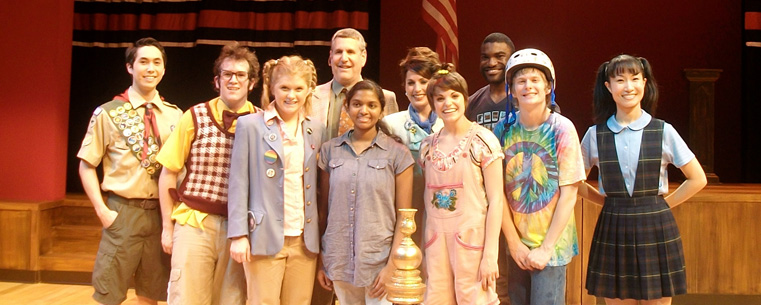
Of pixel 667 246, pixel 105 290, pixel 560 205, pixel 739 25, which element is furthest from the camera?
pixel 739 25

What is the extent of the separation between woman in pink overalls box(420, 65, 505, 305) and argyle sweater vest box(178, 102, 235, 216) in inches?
36.9

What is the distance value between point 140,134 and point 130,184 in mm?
240

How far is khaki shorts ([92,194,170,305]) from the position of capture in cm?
347

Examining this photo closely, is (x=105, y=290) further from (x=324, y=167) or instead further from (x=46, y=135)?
(x=46, y=135)

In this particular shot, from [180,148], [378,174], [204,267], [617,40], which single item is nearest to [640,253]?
[378,174]

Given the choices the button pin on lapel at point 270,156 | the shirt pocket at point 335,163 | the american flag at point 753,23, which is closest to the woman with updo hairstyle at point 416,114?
the shirt pocket at point 335,163

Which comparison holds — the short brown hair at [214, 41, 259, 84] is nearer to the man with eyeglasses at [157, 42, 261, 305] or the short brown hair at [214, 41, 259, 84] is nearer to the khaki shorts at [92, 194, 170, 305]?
the man with eyeglasses at [157, 42, 261, 305]

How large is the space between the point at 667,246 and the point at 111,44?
5528 millimetres

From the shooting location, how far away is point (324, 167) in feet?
10.2

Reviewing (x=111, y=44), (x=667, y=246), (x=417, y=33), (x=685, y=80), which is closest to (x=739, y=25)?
(x=685, y=80)

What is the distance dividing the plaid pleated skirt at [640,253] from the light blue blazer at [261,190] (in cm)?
122

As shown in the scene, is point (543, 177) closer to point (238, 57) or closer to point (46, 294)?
point (238, 57)

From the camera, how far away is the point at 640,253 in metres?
3.01

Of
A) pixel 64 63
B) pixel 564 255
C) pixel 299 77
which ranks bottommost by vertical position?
pixel 564 255
